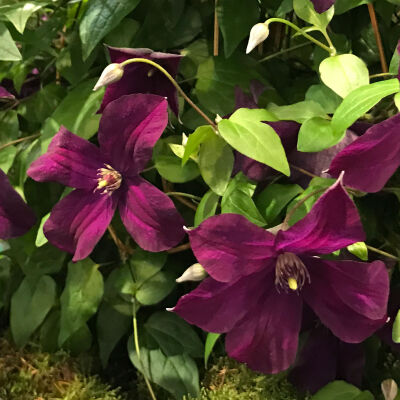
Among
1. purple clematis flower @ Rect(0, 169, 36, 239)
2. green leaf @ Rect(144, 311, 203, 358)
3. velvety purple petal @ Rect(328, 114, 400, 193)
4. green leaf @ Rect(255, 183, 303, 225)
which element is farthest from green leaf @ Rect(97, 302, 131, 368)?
velvety purple petal @ Rect(328, 114, 400, 193)

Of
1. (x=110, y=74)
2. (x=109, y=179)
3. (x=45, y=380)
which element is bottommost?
(x=45, y=380)

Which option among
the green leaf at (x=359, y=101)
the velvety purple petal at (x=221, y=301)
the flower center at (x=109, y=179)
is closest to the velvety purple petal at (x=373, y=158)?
the green leaf at (x=359, y=101)

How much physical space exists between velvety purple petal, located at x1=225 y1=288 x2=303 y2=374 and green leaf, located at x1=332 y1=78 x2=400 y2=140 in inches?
6.5

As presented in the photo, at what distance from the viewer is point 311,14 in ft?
1.88

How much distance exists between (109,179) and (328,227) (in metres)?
0.24

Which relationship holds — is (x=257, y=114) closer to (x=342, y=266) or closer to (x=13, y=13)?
(x=342, y=266)

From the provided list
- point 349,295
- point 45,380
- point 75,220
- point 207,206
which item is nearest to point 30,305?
point 45,380

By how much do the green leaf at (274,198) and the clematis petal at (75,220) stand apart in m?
0.15

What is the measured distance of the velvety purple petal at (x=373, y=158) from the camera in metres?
0.46

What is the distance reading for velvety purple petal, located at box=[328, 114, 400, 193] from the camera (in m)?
0.46

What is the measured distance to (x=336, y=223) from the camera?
0.46 meters

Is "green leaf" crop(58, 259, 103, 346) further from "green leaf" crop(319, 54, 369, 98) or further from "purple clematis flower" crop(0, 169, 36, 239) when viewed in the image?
"green leaf" crop(319, 54, 369, 98)

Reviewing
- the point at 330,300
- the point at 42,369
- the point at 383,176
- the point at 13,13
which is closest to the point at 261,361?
the point at 330,300

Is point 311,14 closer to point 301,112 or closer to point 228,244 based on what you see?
point 301,112
